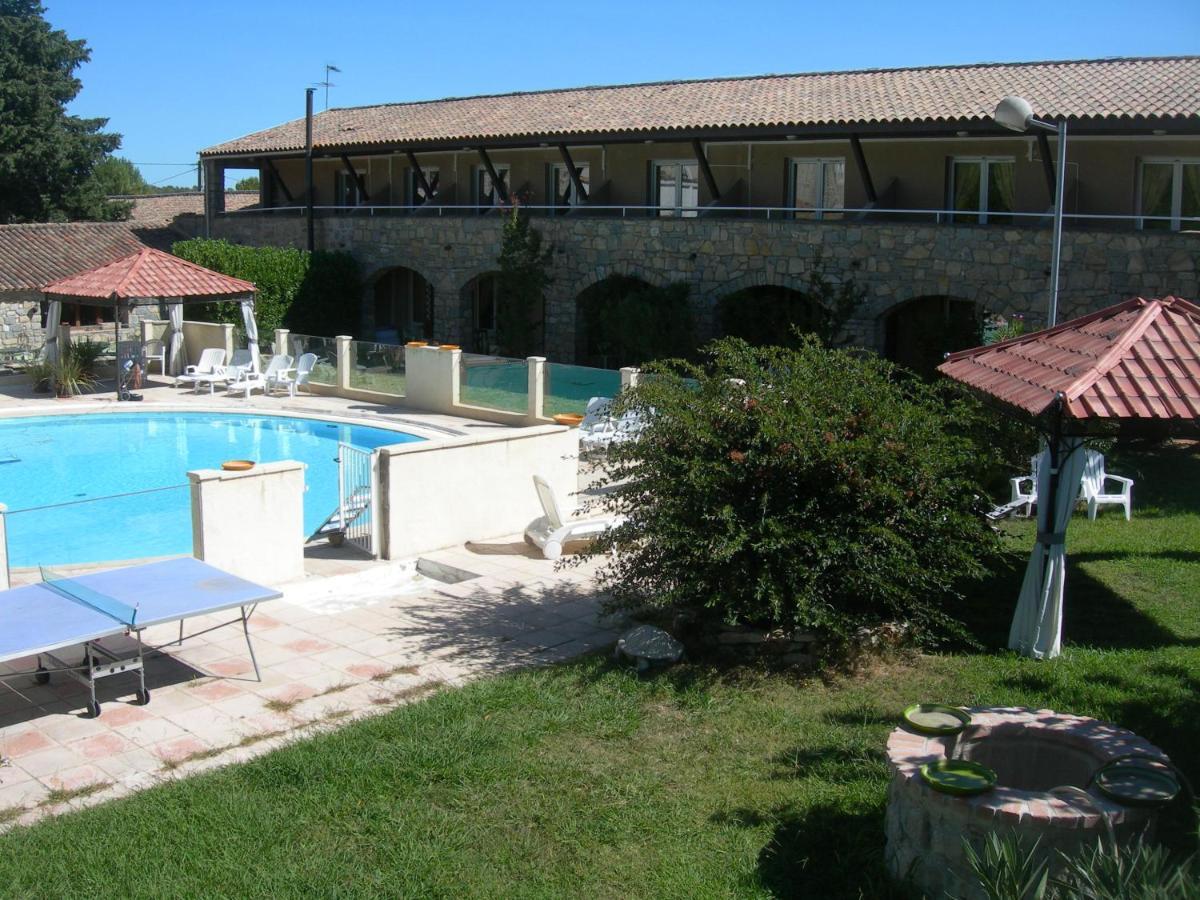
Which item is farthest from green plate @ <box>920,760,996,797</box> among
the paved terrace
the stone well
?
the paved terrace

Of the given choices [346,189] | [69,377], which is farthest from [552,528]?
[346,189]

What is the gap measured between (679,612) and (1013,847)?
4.32 metres

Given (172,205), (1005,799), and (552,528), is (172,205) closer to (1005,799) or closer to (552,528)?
(552,528)

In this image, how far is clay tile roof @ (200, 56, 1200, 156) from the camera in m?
20.0

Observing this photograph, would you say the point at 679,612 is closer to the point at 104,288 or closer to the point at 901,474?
the point at 901,474

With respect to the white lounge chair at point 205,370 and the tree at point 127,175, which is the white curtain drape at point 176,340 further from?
the tree at point 127,175

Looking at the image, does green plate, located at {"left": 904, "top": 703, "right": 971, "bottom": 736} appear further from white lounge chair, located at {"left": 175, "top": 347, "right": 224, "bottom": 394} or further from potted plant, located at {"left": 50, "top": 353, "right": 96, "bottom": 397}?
potted plant, located at {"left": 50, "top": 353, "right": 96, "bottom": 397}

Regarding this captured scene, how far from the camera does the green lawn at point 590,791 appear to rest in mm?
5262

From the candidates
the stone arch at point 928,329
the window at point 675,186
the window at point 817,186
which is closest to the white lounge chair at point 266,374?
the window at point 675,186

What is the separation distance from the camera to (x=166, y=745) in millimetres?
6883

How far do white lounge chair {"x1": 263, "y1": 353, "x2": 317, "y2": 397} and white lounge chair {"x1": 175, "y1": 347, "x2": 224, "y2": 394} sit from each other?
1142mm

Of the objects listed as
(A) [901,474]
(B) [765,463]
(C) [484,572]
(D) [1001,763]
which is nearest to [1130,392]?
(A) [901,474]

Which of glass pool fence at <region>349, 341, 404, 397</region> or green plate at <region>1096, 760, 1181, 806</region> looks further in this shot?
glass pool fence at <region>349, 341, 404, 397</region>

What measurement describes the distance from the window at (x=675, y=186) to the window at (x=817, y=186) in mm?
2241
